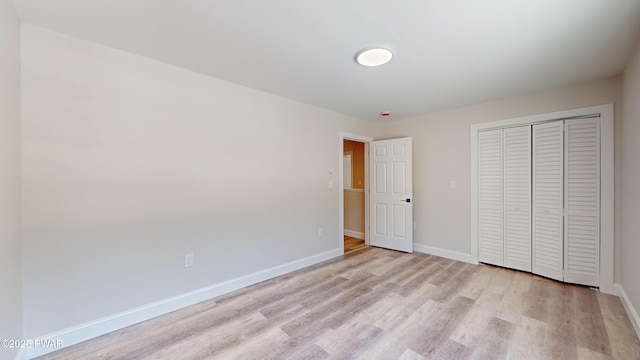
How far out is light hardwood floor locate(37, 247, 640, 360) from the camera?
5.74 ft

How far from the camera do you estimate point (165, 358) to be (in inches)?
66.5

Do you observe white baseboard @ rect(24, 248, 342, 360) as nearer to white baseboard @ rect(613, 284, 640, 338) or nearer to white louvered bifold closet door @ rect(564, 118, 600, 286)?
white baseboard @ rect(613, 284, 640, 338)

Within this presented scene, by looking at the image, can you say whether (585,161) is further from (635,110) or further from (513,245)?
(513,245)

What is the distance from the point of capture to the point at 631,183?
2180mm

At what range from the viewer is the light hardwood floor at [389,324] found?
1.75m

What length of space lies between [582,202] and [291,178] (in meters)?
3.33

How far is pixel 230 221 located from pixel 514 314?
9.34ft

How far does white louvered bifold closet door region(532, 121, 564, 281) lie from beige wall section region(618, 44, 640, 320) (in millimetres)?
477

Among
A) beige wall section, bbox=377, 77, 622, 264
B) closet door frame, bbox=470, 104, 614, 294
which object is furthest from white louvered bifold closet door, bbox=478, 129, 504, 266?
closet door frame, bbox=470, 104, 614, 294

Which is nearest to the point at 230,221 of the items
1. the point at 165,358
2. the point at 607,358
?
the point at 165,358

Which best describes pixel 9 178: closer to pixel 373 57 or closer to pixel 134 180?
pixel 134 180

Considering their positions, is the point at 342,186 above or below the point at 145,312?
above

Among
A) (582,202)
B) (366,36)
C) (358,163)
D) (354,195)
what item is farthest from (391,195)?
(366,36)

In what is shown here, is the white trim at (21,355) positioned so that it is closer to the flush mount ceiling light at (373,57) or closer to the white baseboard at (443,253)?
the flush mount ceiling light at (373,57)
